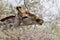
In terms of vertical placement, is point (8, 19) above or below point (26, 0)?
below

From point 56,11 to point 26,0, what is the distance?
0.45 m

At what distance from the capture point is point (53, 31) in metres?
1.32

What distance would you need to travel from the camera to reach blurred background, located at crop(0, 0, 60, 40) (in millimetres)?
1212

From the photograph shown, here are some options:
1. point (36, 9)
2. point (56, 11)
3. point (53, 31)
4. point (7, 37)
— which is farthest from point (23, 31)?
point (56, 11)

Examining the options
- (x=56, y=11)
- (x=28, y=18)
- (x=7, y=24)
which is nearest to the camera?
(x=7, y=24)

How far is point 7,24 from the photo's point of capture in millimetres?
1411

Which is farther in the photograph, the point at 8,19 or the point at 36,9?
the point at 36,9

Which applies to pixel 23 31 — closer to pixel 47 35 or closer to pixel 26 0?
pixel 47 35

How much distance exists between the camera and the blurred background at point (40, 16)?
1212 millimetres

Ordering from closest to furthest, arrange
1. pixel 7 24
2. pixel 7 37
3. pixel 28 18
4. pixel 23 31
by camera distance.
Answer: pixel 7 37
pixel 23 31
pixel 7 24
pixel 28 18

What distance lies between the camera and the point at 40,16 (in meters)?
1.69

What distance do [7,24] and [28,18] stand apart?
0.26 m

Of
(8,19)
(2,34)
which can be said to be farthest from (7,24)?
(2,34)

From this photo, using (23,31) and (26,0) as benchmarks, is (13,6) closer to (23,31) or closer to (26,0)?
(26,0)
